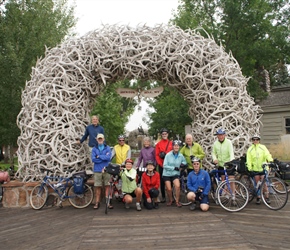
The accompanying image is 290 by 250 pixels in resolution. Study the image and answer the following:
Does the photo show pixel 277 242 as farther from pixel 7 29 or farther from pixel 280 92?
pixel 280 92

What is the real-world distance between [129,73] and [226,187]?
348cm

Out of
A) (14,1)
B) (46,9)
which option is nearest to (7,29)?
(14,1)

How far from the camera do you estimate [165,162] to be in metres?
6.72

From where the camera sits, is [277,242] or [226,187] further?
[226,187]

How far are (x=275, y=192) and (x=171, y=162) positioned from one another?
7.02 ft

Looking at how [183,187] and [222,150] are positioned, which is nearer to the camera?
[222,150]

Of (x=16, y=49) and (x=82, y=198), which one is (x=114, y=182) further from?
(x=16, y=49)

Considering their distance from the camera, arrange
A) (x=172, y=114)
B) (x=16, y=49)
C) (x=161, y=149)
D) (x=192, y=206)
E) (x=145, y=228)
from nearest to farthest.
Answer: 1. (x=145, y=228)
2. (x=192, y=206)
3. (x=161, y=149)
4. (x=16, y=49)
5. (x=172, y=114)

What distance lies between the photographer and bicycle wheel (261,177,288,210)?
20.1 ft

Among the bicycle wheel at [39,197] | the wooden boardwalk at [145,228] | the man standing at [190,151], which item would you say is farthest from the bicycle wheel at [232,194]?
the bicycle wheel at [39,197]

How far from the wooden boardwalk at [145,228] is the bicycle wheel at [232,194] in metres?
0.16

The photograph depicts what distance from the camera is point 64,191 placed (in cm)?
668

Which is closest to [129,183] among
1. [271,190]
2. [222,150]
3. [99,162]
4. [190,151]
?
[99,162]

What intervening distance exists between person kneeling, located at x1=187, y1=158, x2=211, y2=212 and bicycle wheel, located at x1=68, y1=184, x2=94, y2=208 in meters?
2.13
